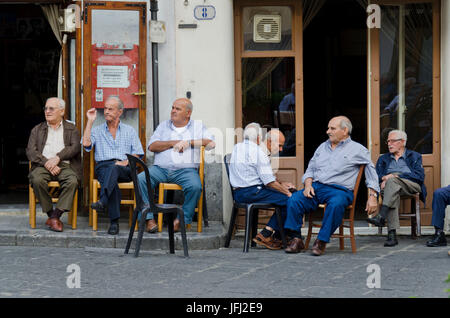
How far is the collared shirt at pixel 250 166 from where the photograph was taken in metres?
8.50

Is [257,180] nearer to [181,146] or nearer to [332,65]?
[181,146]

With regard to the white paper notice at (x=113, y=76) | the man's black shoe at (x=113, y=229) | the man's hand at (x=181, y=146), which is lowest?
the man's black shoe at (x=113, y=229)

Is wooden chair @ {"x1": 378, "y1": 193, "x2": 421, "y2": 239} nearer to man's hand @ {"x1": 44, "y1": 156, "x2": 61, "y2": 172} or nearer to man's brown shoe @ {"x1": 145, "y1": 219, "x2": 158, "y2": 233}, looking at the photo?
man's brown shoe @ {"x1": 145, "y1": 219, "x2": 158, "y2": 233}

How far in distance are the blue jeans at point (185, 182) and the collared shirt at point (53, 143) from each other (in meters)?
1.03

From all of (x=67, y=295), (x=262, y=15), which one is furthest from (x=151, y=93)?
(x=67, y=295)

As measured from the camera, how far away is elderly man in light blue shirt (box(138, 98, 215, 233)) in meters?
8.85

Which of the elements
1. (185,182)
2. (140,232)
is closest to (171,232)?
(140,232)

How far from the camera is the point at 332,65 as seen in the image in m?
14.1

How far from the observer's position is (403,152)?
370 inches

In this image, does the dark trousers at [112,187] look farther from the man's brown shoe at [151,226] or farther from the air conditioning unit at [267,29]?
the air conditioning unit at [267,29]

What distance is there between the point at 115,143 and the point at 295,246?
2.34 meters

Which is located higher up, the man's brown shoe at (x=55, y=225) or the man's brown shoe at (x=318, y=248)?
the man's brown shoe at (x=55, y=225)

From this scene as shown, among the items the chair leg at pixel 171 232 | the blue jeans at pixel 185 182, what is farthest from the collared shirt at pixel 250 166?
the chair leg at pixel 171 232
